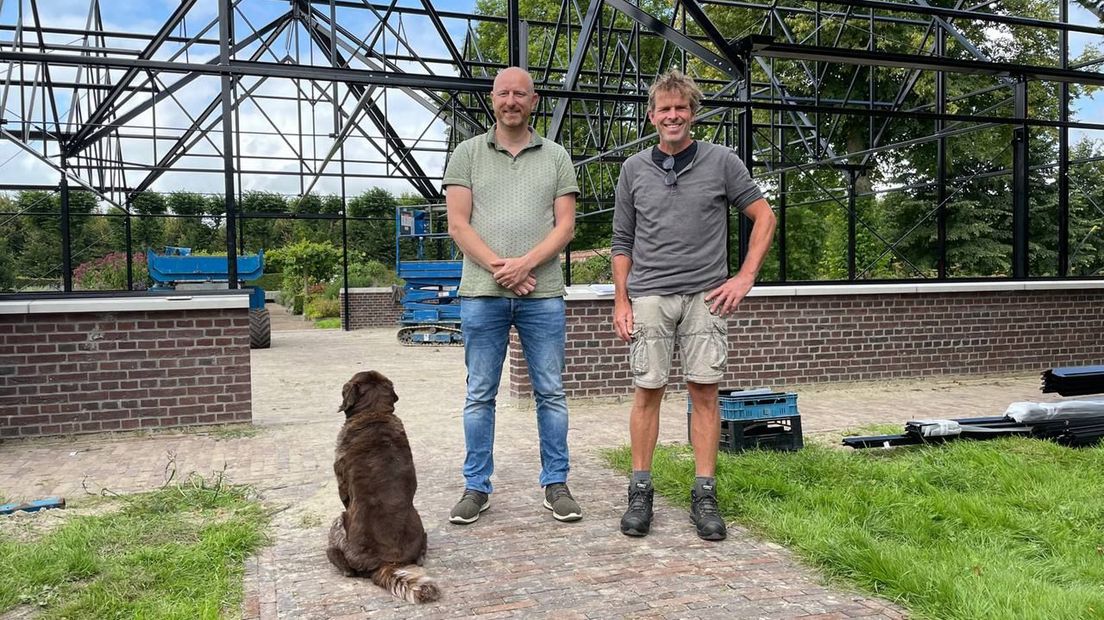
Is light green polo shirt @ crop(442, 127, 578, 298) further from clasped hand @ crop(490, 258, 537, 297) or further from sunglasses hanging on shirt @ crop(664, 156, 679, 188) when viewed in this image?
sunglasses hanging on shirt @ crop(664, 156, 679, 188)

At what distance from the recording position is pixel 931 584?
272 centimetres

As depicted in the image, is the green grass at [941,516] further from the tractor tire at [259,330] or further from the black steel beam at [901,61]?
the tractor tire at [259,330]

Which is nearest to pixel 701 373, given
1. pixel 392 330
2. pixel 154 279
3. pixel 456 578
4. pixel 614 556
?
pixel 614 556

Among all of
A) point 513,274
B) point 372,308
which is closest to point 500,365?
point 513,274

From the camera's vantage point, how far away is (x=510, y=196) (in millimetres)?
3674

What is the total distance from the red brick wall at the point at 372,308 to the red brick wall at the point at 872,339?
1176 cm

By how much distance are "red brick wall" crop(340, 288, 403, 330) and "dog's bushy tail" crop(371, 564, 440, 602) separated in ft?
52.8

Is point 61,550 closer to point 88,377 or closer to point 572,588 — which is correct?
point 572,588

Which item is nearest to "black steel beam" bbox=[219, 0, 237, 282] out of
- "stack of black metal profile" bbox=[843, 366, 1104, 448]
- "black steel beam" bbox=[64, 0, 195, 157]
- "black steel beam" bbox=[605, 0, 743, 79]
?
"black steel beam" bbox=[64, 0, 195, 157]

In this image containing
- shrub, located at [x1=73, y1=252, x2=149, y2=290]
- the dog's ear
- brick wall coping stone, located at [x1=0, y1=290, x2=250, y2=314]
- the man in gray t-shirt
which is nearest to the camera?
the dog's ear

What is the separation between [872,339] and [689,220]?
17.9 ft

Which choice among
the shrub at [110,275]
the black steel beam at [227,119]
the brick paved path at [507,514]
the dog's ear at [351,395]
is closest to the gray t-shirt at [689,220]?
the brick paved path at [507,514]

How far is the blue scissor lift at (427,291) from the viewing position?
14789 mm

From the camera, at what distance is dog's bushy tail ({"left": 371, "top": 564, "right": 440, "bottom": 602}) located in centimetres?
273
